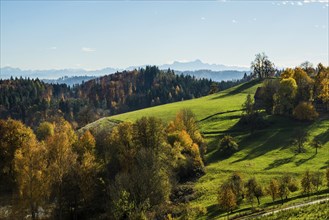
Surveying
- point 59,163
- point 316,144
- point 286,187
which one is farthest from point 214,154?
point 59,163

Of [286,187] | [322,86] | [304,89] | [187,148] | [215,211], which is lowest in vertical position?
[215,211]

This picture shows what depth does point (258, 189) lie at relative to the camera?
60.3 m

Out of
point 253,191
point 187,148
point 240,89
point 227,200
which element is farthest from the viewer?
point 240,89

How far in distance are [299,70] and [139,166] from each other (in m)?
82.8

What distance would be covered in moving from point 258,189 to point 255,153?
34047 mm

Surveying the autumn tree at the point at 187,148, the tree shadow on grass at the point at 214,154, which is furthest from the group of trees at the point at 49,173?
the tree shadow on grass at the point at 214,154

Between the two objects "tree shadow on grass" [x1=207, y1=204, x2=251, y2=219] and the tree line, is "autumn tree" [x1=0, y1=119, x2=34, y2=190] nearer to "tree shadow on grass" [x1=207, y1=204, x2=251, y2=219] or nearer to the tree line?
"tree shadow on grass" [x1=207, y1=204, x2=251, y2=219]

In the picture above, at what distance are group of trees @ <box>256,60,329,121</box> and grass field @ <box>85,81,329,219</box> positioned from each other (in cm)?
343

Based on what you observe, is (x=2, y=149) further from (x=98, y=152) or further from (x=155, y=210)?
(x=155, y=210)

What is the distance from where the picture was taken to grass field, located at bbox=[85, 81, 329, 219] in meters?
73.8

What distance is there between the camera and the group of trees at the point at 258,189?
56.1 meters

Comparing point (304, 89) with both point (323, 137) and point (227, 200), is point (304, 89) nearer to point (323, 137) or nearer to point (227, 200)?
point (323, 137)

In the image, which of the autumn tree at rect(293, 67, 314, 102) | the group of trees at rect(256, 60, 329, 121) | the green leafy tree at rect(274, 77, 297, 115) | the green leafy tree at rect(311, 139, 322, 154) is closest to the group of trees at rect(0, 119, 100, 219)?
the green leafy tree at rect(311, 139, 322, 154)

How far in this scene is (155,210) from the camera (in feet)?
205
